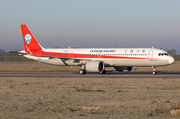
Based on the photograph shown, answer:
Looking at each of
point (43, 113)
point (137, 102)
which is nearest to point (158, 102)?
point (137, 102)

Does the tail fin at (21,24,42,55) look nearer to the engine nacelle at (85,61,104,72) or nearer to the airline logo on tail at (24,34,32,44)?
the airline logo on tail at (24,34,32,44)

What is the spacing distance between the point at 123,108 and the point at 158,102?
3.06 meters

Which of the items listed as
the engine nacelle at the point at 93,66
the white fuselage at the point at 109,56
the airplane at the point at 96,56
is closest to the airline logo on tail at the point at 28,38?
the airplane at the point at 96,56

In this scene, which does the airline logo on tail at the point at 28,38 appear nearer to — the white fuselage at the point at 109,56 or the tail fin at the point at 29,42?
the tail fin at the point at 29,42

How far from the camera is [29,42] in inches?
2013

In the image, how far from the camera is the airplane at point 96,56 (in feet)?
138

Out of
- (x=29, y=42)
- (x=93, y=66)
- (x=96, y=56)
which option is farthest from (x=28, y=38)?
(x=93, y=66)

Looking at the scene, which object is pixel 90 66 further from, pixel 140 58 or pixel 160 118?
pixel 160 118

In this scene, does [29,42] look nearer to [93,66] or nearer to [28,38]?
[28,38]

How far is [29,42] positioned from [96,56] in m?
14.2

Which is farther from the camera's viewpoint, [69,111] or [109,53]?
[109,53]

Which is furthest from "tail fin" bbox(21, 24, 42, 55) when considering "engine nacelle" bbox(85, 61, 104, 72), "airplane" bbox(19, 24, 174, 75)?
"engine nacelle" bbox(85, 61, 104, 72)

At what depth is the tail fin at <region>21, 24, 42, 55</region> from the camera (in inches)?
1984

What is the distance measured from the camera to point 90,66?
41.9 metres
